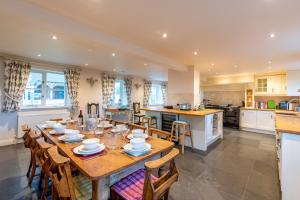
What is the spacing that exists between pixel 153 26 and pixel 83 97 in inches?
154

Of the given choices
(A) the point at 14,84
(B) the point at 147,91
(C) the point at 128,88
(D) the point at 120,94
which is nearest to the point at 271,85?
(B) the point at 147,91

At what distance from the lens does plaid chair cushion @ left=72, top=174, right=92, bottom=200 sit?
1.20 m

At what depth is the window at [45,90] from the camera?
14.0 feet

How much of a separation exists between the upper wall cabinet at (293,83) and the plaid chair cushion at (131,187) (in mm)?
5754

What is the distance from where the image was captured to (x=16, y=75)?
3.76m

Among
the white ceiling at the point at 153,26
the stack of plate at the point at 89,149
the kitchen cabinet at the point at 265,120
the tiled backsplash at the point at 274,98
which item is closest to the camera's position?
the stack of plate at the point at 89,149

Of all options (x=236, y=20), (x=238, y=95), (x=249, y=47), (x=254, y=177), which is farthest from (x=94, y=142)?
(x=238, y=95)

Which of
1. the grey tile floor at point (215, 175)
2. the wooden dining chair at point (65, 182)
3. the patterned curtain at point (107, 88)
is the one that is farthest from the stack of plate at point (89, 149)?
the patterned curtain at point (107, 88)

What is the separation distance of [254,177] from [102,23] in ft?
11.0

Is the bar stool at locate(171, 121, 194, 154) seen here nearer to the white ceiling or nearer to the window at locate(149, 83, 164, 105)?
the white ceiling

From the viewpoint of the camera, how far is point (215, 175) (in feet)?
7.80

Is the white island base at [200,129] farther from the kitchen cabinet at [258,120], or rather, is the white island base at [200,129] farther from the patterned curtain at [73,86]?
the patterned curtain at [73,86]

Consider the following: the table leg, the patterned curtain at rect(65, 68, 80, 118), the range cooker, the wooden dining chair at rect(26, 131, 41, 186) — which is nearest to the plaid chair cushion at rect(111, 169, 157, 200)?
the table leg

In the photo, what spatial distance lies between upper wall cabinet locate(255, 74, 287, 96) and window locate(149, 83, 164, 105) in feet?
15.4
